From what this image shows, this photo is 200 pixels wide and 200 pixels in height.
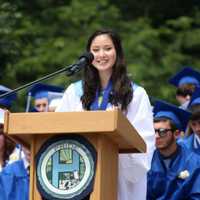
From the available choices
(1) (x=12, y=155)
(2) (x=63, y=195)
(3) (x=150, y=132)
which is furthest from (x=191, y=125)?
(2) (x=63, y=195)

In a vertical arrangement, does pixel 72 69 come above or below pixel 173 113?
below

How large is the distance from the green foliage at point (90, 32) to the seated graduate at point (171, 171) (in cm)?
695

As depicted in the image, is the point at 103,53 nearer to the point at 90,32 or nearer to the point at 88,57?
the point at 88,57

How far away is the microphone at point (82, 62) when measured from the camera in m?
5.06

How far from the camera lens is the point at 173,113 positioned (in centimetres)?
754

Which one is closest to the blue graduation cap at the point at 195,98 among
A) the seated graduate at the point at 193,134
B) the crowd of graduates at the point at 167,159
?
the crowd of graduates at the point at 167,159

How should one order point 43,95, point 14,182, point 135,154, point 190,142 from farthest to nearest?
1. point 43,95
2. point 190,142
3. point 14,182
4. point 135,154

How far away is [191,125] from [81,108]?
2.12 meters

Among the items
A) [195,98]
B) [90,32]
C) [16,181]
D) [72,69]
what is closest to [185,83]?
[195,98]

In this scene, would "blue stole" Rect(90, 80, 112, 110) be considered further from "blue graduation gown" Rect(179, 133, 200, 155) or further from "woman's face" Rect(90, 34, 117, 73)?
"blue graduation gown" Rect(179, 133, 200, 155)

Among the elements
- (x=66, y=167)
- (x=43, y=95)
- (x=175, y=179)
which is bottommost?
(x=66, y=167)

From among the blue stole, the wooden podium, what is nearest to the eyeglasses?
the blue stole

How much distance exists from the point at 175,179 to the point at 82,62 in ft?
6.25

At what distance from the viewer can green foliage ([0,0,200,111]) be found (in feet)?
48.3
